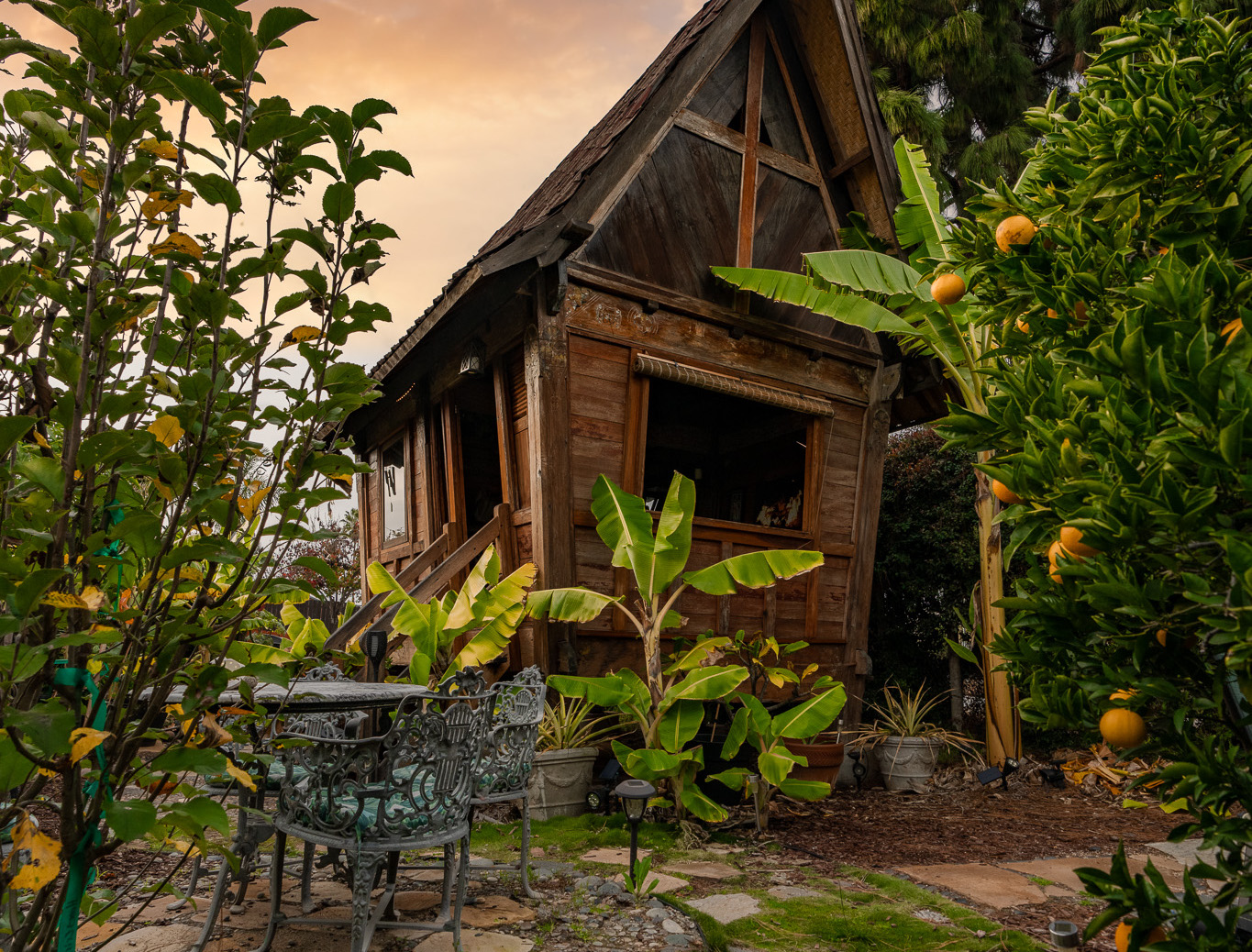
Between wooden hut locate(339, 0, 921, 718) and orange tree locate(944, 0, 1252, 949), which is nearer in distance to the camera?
orange tree locate(944, 0, 1252, 949)

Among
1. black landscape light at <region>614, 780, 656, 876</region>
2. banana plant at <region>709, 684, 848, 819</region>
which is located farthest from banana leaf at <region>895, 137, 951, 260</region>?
black landscape light at <region>614, 780, 656, 876</region>

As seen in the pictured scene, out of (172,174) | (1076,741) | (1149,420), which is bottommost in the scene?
(1076,741)

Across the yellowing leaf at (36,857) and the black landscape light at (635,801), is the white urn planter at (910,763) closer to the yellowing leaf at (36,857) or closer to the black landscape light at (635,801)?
the black landscape light at (635,801)

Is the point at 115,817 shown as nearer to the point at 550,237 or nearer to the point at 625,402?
the point at 550,237

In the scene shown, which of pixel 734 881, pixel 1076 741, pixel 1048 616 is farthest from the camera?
pixel 1076 741

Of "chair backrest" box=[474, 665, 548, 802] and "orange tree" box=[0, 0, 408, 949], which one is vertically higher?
"orange tree" box=[0, 0, 408, 949]

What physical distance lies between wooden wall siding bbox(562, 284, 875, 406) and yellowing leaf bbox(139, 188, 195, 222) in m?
5.17

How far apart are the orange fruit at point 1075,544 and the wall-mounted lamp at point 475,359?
6.28 m

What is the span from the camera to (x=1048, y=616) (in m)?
1.81

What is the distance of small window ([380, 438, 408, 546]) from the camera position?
33.6 feet

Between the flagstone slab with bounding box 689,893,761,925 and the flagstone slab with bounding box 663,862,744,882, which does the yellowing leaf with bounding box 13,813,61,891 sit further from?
the flagstone slab with bounding box 663,862,744,882

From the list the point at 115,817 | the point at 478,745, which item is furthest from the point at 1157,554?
the point at 478,745

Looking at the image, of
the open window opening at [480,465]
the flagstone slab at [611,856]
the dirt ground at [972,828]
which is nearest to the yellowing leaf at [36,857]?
the flagstone slab at [611,856]

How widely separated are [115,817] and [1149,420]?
1.86 m
